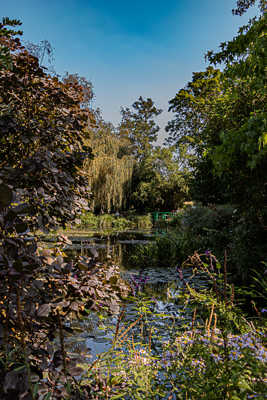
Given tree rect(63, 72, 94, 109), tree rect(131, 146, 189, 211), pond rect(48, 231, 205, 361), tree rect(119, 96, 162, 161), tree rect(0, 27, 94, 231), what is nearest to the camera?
tree rect(0, 27, 94, 231)

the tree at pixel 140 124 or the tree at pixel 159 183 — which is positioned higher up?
the tree at pixel 140 124

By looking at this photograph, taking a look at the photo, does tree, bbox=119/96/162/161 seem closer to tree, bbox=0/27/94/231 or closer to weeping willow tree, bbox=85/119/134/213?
weeping willow tree, bbox=85/119/134/213

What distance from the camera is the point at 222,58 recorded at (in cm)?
451

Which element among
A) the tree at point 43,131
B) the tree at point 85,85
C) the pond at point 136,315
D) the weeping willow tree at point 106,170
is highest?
the tree at point 85,85

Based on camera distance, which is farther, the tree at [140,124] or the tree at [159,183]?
the tree at [140,124]

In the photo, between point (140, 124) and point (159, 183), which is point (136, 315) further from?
point (140, 124)

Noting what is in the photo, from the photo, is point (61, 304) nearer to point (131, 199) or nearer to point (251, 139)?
point (251, 139)

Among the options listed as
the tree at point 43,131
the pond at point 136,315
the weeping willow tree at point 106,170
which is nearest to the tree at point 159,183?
the weeping willow tree at point 106,170

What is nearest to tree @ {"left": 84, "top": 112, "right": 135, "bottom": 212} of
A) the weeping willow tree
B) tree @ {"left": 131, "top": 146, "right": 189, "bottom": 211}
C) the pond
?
the weeping willow tree

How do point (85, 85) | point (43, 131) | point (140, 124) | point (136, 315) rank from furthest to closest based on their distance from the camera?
point (140, 124) < point (85, 85) < point (136, 315) < point (43, 131)

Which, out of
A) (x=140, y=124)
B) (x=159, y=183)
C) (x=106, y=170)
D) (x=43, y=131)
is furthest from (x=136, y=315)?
(x=140, y=124)

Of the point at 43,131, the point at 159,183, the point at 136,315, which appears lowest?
the point at 136,315

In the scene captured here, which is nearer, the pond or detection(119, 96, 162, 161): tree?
the pond

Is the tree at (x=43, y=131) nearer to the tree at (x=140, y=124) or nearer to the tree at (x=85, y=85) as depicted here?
the tree at (x=85, y=85)
